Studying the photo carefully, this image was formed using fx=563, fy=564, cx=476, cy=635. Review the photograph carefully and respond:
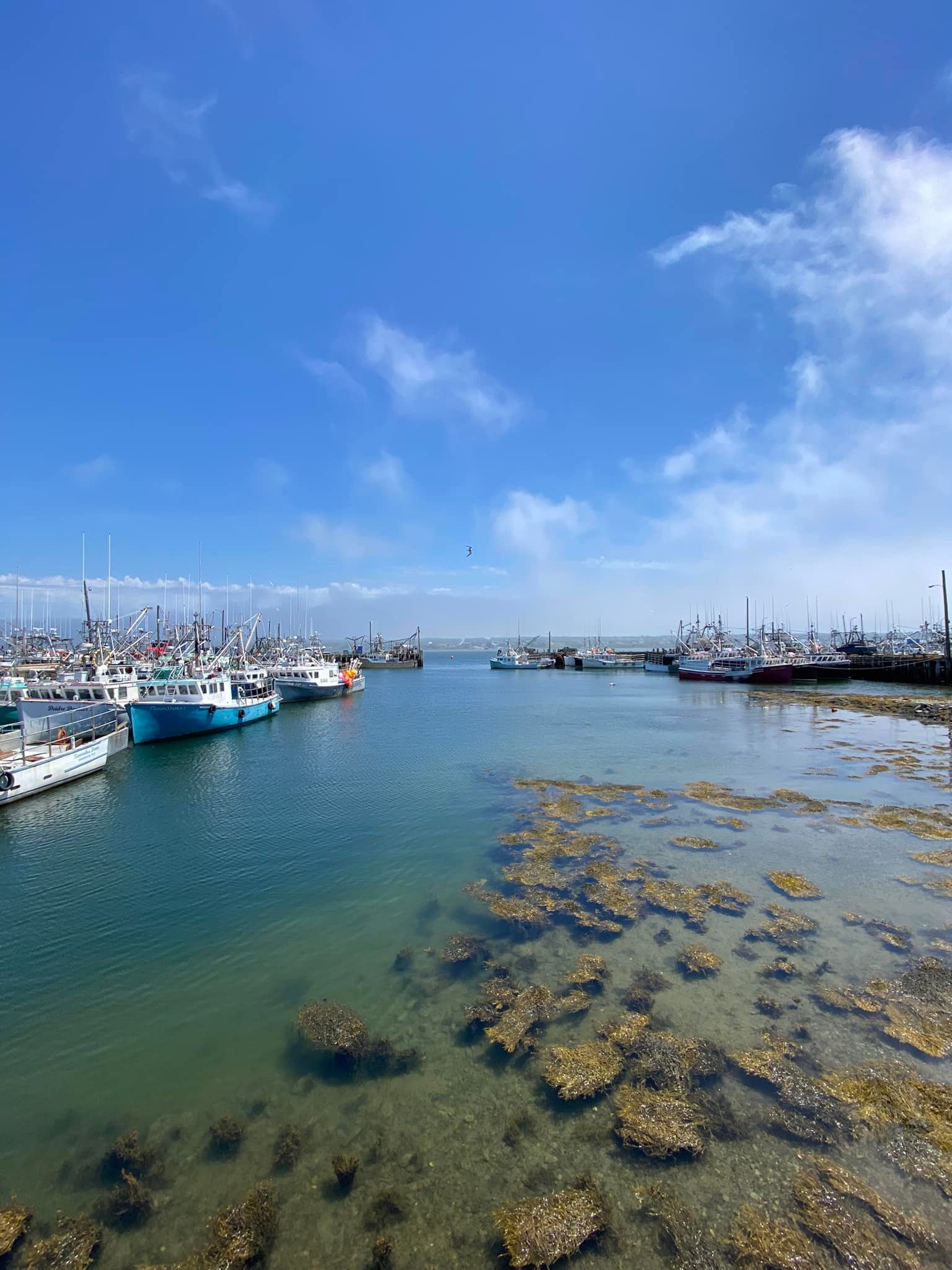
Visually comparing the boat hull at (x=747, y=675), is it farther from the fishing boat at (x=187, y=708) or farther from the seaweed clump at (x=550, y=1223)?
the seaweed clump at (x=550, y=1223)

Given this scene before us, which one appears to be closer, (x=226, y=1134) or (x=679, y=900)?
(x=226, y=1134)

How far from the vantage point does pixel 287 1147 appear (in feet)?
24.7

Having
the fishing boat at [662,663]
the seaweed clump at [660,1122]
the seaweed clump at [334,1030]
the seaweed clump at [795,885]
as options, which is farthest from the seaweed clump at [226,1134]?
the fishing boat at [662,663]

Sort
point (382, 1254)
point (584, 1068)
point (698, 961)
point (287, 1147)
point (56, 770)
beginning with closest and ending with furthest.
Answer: point (382, 1254)
point (287, 1147)
point (584, 1068)
point (698, 961)
point (56, 770)

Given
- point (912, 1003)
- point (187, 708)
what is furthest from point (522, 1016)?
point (187, 708)

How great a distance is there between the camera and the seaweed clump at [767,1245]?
5.85 metres

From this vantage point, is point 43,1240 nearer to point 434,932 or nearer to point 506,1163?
point 506,1163

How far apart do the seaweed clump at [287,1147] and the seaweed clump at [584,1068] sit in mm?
3620

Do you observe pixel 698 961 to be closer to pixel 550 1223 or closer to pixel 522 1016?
pixel 522 1016

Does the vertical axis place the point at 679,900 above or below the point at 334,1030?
below

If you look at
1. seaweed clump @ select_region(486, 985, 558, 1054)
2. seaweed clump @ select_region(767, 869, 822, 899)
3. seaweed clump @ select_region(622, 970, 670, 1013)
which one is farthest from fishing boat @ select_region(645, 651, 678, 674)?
seaweed clump @ select_region(486, 985, 558, 1054)

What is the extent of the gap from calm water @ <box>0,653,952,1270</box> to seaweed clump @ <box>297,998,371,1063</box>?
0.29m

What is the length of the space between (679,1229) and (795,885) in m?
11.0

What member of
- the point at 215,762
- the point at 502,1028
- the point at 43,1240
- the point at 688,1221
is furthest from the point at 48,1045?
the point at 215,762
